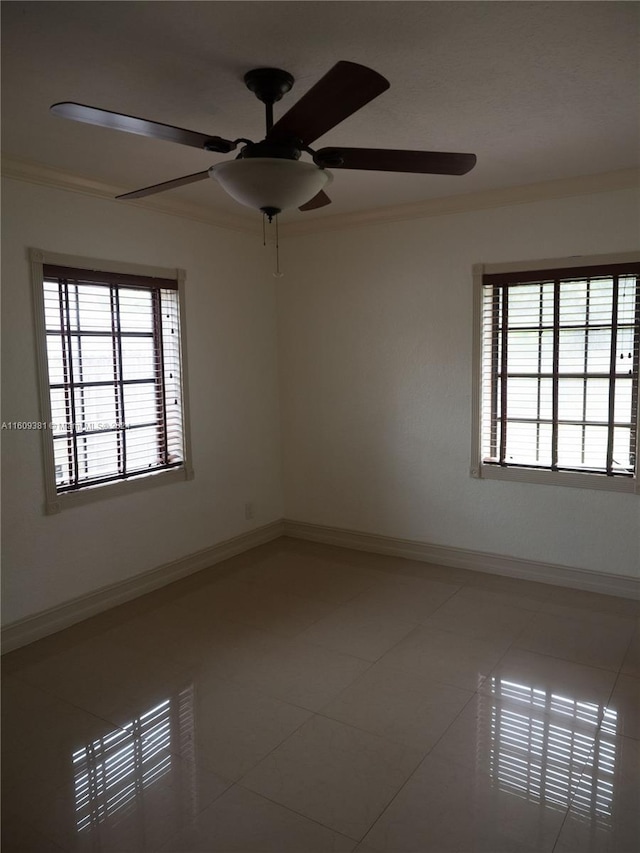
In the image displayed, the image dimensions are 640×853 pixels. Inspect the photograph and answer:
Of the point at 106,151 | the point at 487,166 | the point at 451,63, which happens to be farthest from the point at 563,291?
the point at 106,151

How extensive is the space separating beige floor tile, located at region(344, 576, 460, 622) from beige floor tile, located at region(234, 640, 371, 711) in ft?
1.90

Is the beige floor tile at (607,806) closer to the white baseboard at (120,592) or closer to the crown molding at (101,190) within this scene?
the white baseboard at (120,592)

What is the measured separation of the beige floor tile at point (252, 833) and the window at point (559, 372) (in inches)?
108

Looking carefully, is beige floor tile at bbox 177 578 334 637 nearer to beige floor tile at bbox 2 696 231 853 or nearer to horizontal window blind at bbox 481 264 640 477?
beige floor tile at bbox 2 696 231 853

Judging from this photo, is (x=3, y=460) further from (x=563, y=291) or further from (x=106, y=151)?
(x=563, y=291)

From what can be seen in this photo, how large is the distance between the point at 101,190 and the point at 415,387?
8.14 feet

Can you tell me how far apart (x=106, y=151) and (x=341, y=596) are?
2.97m

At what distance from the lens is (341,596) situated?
13.5 feet

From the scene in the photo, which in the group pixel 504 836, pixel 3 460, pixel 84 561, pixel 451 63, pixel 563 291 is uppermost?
pixel 451 63

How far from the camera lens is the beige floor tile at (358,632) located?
133 inches

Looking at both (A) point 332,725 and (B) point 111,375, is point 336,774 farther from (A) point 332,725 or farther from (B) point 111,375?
(B) point 111,375

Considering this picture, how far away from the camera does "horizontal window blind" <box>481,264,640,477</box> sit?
3.85 metres

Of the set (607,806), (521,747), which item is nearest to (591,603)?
(521,747)

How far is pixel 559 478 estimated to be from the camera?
4098 millimetres
